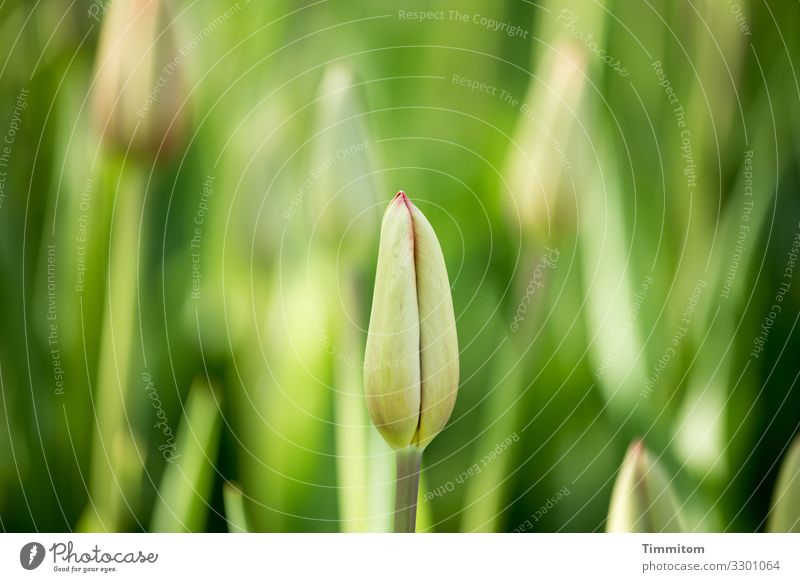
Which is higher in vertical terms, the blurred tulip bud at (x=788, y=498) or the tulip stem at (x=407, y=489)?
the tulip stem at (x=407, y=489)

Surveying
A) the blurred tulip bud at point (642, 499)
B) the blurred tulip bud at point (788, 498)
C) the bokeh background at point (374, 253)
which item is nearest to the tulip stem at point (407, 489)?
the bokeh background at point (374, 253)

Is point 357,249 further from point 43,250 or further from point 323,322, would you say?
point 43,250

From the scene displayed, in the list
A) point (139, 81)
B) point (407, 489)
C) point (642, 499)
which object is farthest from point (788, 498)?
point (139, 81)

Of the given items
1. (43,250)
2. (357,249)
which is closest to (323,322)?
(357,249)

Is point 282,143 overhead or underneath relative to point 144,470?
overhead

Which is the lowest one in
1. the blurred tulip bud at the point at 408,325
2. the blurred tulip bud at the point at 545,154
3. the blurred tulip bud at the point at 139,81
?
the blurred tulip bud at the point at 408,325
